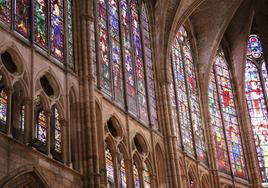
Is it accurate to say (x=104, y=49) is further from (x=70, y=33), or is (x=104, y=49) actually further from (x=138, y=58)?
(x=138, y=58)

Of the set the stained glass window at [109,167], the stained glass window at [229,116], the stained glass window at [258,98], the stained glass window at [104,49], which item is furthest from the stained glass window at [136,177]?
the stained glass window at [258,98]

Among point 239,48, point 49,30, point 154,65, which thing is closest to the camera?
point 49,30

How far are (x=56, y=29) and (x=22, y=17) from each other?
159 cm

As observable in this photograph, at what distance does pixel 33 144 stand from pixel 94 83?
3949 millimetres

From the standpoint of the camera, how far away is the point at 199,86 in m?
27.0

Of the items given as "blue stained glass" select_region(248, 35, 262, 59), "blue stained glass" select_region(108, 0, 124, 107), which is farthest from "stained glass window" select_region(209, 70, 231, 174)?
"blue stained glass" select_region(108, 0, 124, 107)

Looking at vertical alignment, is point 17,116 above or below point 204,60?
below

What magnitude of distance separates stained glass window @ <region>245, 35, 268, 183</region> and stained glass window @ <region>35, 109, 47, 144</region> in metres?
14.2

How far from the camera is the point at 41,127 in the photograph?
15.5 m

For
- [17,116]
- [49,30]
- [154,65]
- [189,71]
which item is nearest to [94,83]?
[49,30]

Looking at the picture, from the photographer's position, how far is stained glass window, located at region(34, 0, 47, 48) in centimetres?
1647

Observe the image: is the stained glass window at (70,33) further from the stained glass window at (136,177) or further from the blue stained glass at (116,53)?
the stained glass window at (136,177)

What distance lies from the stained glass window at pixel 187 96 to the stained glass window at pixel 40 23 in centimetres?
848

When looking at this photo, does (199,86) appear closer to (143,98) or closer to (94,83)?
(143,98)
